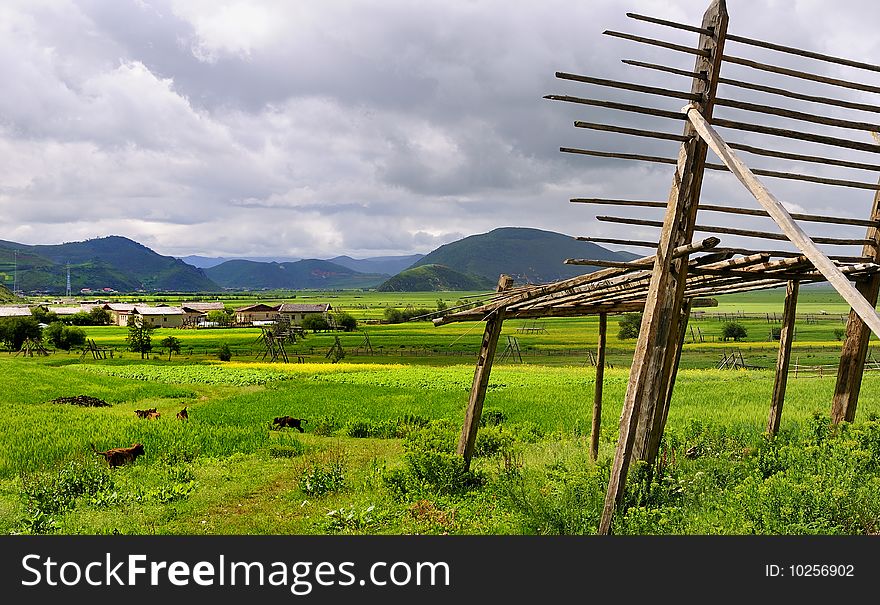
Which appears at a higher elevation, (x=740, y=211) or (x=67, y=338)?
(x=740, y=211)

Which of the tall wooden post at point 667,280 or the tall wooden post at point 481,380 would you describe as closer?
the tall wooden post at point 667,280

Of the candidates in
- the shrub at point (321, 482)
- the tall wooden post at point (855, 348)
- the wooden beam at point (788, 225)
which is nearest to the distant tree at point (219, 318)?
the shrub at point (321, 482)

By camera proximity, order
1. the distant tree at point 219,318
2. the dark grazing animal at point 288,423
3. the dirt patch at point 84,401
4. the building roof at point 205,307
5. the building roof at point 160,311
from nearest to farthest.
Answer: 1. the dark grazing animal at point 288,423
2. the dirt patch at point 84,401
3. the building roof at point 160,311
4. the distant tree at point 219,318
5. the building roof at point 205,307

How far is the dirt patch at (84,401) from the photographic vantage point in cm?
2208

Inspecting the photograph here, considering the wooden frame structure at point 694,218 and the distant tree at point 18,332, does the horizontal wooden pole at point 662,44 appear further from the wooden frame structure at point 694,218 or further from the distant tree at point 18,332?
the distant tree at point 18,332

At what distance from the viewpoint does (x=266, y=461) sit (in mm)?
12992

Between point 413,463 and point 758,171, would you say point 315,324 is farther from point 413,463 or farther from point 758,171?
point 758,171

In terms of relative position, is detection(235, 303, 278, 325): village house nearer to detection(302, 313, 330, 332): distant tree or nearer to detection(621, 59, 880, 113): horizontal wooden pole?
detection(302, 313, 330, 332): distant tree

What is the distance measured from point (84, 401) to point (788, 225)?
2315 centimetres

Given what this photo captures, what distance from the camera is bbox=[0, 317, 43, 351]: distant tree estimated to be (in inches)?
1897

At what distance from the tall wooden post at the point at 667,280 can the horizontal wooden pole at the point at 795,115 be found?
40 centimetres

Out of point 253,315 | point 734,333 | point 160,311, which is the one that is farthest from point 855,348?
point 253,315

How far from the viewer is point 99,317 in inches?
3041
